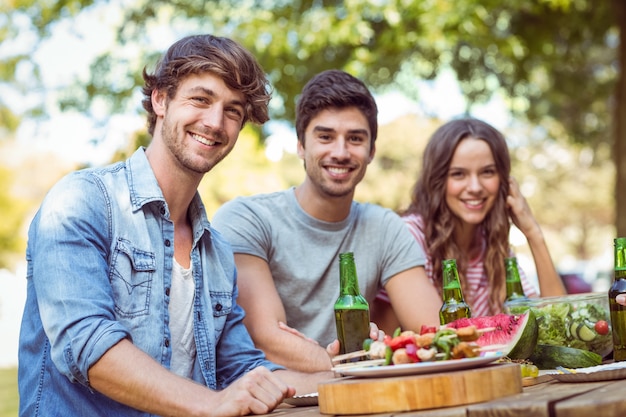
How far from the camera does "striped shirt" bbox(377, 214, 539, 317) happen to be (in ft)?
14.8

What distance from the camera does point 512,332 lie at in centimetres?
263

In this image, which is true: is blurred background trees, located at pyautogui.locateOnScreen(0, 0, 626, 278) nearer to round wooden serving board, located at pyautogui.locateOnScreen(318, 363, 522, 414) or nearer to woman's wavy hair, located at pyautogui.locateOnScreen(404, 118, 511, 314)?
woman's wavy hair, located at pyautogui.locateOnScreen(404, 118, 511, 314)

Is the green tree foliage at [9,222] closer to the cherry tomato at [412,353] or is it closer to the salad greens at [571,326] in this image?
the salad greens at [571,326]

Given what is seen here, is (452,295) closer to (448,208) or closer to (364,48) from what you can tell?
(448,208)

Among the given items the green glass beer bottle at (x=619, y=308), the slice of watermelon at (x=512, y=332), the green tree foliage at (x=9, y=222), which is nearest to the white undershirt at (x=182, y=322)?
the slice of watermelon at (x=512, y=332)

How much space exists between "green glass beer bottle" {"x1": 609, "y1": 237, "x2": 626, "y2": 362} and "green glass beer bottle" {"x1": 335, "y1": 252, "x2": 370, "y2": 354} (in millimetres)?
893

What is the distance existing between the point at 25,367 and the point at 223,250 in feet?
3.02

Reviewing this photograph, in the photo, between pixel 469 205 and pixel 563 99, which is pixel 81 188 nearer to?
pixel 469 205

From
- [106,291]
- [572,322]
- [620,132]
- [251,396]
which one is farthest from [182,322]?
[620,132]

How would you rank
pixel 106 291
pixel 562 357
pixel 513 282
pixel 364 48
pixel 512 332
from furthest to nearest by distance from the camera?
pixel 364 48 → pixel 513 282 → pixel 562 357 → pixel 512 332 → pixel 106 291

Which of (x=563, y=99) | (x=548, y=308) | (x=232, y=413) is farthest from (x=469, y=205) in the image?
(x=563, y=99)

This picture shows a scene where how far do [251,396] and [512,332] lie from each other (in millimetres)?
900

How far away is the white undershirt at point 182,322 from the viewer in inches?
116

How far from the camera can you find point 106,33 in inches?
408
